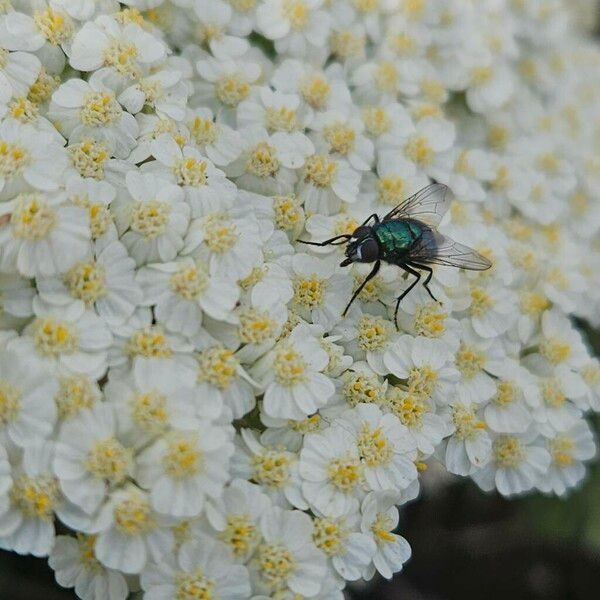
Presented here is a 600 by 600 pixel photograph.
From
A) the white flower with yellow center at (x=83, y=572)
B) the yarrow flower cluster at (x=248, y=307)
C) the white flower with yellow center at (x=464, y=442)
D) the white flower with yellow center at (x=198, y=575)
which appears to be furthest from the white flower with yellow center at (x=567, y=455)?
the white flower with yellow center at (x=83, y=572)

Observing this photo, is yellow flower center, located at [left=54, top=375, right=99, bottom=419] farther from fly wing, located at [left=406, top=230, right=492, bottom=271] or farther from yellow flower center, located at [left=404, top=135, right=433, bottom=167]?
yellow flower center, located at [left=404, top=135, right=433, bottom=167]

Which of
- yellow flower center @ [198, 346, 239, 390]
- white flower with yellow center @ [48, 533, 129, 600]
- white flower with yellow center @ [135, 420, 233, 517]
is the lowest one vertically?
white flower with yellow center @ [48, 533, 129, 600]

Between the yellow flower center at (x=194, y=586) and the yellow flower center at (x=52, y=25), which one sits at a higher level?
the yellow flower center at (x=52, y=25)

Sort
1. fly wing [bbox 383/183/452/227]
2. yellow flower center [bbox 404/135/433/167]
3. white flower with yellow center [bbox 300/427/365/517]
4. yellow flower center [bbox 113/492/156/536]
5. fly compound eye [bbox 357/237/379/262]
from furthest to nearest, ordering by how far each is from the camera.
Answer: yellow flower center [bbox 404/135/433/167]
fly wing [bbox 383/183/452/227]
fly compound eye [bbox 357/237/379/262]
white flower with yellow center [bbox 300/427/365/517]
yellow flower center [bbox 113/492/156/536]

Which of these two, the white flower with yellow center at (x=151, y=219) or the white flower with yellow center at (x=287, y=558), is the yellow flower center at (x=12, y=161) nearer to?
the white flower with yellow center at (x=151, y=219)

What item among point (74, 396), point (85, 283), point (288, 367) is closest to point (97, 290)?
point (85, 283)

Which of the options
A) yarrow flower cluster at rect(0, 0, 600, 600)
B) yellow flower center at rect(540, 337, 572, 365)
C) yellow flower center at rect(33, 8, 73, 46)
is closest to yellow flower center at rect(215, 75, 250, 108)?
yarrow flower cluster at rect(0, 0, 600, 600)

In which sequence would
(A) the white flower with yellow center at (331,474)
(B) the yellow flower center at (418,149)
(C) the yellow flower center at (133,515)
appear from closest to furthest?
(C) the yellow flower center at (133,515) < (A) the white flower with yellow center at (331,474) < (B) the yellow flower center at (418,149)

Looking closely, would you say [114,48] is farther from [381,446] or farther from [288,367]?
[381,446]
